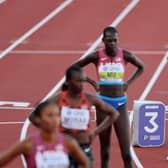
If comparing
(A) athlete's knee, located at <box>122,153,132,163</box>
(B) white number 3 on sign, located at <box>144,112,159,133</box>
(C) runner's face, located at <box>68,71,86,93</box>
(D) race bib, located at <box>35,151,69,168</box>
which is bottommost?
(A) athlete's knee, located at <box>122,153,132,163</box>

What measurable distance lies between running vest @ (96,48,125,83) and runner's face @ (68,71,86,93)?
7.87 ft

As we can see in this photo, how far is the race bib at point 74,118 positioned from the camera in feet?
26.9

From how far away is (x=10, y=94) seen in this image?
56.9ft

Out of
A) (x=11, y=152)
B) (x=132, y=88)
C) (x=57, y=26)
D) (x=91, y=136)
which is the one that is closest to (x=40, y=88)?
(x=132, y=88)

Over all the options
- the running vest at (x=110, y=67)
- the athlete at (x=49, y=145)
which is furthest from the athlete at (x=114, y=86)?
the athlete at (x=49, y=145)

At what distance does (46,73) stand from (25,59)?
4.51ft

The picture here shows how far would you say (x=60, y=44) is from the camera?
21859 millimetres

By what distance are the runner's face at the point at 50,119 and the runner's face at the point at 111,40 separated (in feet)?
11.8

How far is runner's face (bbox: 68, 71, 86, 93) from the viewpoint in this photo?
25.8ft

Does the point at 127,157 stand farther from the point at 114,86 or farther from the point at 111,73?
the point at 111,73

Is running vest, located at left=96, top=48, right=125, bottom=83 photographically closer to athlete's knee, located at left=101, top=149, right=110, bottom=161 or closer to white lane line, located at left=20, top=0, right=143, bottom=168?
athlete's knee, located at left=101, top=149, right=110, bottom=161

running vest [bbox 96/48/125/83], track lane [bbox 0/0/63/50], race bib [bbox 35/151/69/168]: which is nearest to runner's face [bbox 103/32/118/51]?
running vest [bbox 96/48/125/83]

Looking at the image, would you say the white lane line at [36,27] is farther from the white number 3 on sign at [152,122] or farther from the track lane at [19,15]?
the white number 3 on sign at [152,122]

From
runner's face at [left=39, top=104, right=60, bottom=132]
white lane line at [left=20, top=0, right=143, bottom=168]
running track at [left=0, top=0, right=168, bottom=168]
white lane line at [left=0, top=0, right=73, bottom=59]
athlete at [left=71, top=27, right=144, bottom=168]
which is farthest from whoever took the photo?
white lane line at [left=0, top=0, right=73, bottom=59]
